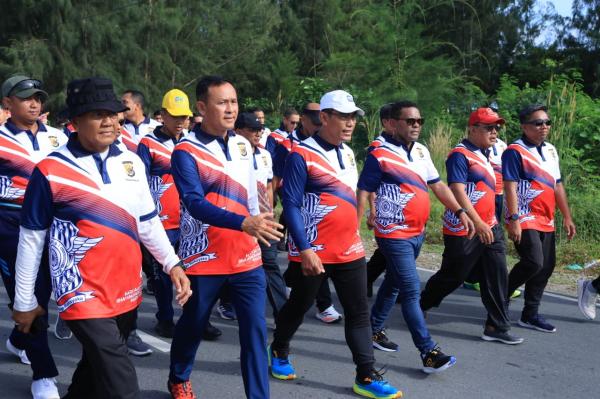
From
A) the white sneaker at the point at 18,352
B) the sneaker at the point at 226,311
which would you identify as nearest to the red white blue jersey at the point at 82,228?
the white sneaker at the point at 18,352

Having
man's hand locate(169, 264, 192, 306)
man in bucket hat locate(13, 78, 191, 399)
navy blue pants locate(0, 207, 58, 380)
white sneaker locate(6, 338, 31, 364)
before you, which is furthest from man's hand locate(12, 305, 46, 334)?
white sneaker locate(6, 338, 31, 364)

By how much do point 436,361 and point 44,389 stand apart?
2.64 m

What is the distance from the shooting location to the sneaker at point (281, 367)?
5.04 metres

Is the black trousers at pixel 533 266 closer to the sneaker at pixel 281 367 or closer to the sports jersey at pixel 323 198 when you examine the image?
the sports jersey at pixel 323 198

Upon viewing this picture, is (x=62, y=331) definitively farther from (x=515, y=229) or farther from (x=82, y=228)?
(x=515, y=229)

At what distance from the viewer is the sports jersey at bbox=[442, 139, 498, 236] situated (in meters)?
5.99

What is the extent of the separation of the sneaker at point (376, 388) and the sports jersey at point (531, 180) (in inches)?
95.3

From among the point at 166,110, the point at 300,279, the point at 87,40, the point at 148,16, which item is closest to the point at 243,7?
the point at 148,16

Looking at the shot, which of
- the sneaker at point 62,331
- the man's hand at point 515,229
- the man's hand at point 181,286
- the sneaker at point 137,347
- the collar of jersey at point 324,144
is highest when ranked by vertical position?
the collar of jersey at point 324,144

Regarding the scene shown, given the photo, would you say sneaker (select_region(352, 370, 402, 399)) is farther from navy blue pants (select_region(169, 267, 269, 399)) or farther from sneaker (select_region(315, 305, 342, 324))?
sneaker (select_region(315, 305, 342, 324))

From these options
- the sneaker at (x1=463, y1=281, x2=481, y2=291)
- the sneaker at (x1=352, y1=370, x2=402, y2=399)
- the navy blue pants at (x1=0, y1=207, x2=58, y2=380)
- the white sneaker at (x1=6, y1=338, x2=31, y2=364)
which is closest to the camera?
the navy blue pants at (x1=0, y1=207, x2=58, y2=380)

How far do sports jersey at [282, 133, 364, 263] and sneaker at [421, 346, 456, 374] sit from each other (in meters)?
0.93

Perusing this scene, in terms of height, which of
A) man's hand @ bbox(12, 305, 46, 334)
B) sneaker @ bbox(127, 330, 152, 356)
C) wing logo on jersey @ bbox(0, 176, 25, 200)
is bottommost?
sneaker @ bbox(127, 330, 152, 356)

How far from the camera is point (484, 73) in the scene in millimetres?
28766
